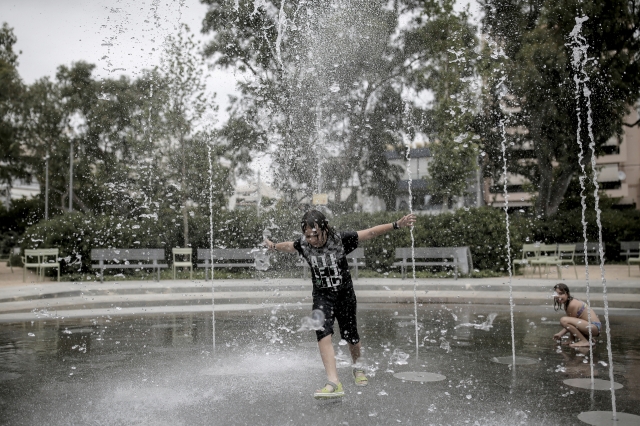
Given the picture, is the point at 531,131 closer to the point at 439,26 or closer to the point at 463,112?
the point at 463,112

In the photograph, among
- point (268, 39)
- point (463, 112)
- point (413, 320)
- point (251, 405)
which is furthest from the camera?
point (463, 112)

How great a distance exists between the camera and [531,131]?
20922mm

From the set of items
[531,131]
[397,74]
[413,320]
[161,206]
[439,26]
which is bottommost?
[413,320]

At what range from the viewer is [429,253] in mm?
15305

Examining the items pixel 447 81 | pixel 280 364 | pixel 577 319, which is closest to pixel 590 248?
pixel 447 81

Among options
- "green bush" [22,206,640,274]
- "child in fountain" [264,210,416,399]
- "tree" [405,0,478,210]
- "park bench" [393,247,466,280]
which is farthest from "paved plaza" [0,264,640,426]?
"tree" [405,0,478,210]

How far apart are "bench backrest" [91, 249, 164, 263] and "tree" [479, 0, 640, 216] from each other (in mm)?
12517

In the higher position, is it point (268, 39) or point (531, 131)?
point (268, 39)

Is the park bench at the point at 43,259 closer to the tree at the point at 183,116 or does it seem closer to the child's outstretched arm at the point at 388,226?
the tree at the point at 183,116

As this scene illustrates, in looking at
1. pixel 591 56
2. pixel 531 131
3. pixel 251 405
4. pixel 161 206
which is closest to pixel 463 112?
pixel 531 131

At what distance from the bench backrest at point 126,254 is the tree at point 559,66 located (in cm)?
1252

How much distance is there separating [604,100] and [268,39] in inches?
468

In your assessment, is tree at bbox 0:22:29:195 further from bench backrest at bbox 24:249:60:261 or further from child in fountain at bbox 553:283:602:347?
child in fountain at bbox 553:283:602:347

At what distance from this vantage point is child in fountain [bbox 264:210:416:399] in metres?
4.34
